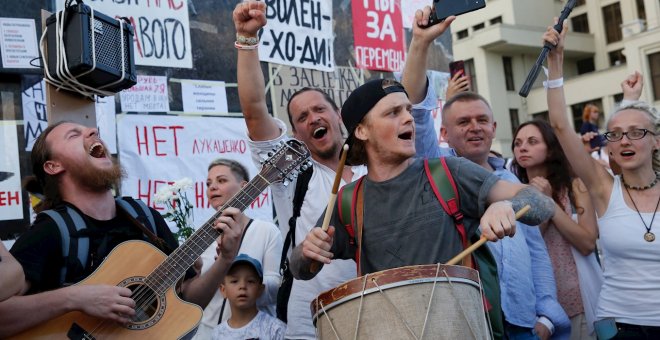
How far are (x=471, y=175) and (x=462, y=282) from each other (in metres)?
0.51

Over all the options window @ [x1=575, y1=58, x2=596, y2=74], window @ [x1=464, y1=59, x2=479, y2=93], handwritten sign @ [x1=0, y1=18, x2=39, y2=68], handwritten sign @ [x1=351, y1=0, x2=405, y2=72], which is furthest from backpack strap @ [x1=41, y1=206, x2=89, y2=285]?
window @ [x1=575, y1=58, x2=596, y2=74]

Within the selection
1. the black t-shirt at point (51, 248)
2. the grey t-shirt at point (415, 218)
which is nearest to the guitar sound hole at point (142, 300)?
the black t-shirt at point (51, 248)

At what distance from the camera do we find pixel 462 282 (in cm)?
303

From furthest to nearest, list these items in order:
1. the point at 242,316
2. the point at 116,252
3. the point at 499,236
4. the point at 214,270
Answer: the point at 242,316, the point at 214,270, the point at 116,252, the point at 499,236

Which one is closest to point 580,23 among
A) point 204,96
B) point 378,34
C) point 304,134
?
point 378,34

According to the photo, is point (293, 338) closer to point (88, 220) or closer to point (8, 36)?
point (88, 220)

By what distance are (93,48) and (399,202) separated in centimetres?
192

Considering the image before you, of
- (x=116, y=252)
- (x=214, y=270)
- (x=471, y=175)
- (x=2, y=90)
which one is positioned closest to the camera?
(x=471, y=175)

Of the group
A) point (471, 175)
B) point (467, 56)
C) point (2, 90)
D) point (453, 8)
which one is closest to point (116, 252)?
point (471, 175)

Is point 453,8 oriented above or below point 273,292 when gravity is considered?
above

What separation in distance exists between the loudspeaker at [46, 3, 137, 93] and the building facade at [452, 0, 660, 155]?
38.7 metres

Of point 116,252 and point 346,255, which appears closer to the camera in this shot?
point 346,255

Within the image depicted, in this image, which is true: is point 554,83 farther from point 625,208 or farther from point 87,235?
point 87,235

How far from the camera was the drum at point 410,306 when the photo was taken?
2912 millimetres
